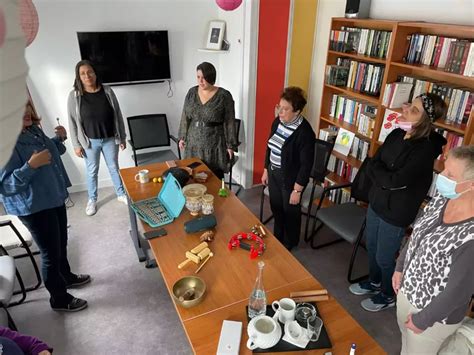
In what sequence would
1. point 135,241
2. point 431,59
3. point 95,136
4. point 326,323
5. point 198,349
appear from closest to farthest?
point 198,349
point 326,323
point 431,59
point 135,241
point 95,136

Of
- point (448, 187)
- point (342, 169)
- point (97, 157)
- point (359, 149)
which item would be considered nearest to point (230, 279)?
point (448, 187)

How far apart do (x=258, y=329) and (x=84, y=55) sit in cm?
337

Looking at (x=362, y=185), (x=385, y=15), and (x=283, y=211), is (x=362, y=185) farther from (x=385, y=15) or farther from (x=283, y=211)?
(x=385, y=15)

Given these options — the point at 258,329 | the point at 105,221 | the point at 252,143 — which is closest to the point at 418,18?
the point at 252,143

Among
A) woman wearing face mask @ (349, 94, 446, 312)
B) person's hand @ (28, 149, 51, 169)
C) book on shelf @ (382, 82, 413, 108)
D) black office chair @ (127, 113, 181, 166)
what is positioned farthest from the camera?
black office chair @ (127, 113, 181, 166)

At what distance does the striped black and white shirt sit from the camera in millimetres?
2572

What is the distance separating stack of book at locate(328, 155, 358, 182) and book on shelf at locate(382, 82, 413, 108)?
79 centimetres

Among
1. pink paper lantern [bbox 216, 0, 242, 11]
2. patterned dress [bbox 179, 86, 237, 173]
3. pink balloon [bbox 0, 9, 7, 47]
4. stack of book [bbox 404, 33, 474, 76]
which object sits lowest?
patterned dress [bbox 179, 86, 237, 173]

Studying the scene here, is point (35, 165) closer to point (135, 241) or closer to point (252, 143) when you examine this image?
point (135, 241)

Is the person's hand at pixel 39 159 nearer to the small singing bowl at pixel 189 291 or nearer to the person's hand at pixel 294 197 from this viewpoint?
the small singing bowl at pixel 189 291

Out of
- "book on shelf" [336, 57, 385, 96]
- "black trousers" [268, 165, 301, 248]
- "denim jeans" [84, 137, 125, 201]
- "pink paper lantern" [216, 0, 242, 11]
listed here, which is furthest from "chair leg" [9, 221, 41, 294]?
"book on shelf" [336, 57, 385, 96]

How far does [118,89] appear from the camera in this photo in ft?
13.2

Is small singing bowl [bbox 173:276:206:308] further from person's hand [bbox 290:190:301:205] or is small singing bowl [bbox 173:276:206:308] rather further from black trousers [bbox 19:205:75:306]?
person's hand [bbox 290:190:301:205]

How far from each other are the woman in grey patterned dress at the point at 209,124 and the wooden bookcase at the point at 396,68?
1.23m
